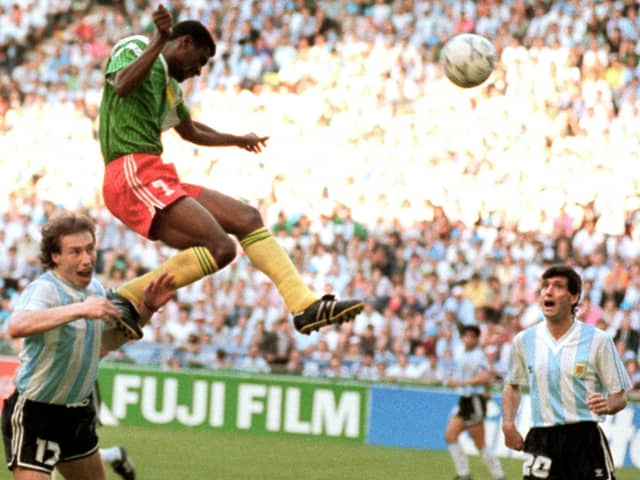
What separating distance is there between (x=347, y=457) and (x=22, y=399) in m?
8.98

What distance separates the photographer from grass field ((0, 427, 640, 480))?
44.8 ft

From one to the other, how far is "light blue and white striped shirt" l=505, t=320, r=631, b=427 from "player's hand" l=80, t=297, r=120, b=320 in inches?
112

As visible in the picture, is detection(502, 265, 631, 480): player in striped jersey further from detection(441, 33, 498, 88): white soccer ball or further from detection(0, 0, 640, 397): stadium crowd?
detection(0, 0, 640, 397): stadium crowd

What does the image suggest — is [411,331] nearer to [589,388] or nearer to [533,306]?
[533,306]

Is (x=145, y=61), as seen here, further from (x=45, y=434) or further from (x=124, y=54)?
(x=45, y=434)

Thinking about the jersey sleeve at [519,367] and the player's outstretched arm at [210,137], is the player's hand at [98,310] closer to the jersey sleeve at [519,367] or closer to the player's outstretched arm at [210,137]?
the player's outstretched arm at [210,137]

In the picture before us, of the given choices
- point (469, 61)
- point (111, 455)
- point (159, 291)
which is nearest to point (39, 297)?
point (159, 291)

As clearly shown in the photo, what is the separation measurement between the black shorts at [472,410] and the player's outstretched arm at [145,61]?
756 cm

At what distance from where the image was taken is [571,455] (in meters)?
8.00

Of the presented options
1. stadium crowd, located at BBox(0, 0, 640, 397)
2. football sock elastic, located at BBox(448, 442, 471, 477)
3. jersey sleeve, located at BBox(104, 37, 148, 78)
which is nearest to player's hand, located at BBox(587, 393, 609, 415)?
jersey sleeve, located at BBox(104, 37, 148, 78)

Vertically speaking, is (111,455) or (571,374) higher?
(571,374)

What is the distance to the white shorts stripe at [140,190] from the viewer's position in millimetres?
7305

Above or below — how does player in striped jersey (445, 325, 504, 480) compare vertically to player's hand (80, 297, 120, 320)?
below

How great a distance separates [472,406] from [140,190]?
23.7 ft
